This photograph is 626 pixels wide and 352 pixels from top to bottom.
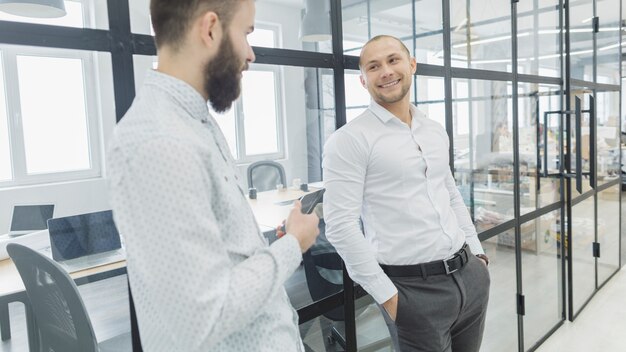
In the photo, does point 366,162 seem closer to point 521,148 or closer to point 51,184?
point 51,184

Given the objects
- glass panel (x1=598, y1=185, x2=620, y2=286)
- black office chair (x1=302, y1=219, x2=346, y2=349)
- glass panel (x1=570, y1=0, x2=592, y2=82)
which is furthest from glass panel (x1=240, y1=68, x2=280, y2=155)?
glass panel (x1=598, y1=185, x2=620, y2=286)

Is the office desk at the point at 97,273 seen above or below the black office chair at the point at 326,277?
above

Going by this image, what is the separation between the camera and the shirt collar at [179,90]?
775 mm

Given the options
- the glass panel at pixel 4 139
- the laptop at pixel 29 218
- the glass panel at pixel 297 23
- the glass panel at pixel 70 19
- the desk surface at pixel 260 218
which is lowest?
the desk surface at pixel 260 218

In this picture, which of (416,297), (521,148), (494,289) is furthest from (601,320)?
(416,297)

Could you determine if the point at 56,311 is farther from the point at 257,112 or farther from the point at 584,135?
the point at 584,135

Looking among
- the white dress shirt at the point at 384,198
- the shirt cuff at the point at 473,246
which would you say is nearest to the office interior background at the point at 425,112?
the white dress shirt at the point at 384,198

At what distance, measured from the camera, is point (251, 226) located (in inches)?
33.0

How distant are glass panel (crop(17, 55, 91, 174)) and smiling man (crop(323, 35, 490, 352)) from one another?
731 mm

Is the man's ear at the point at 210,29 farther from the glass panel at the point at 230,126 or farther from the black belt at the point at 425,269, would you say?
the black belt at the point at 425,269

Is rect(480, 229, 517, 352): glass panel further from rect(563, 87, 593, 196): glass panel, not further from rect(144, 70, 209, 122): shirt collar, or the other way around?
rect(144, 70, 209, 122): shirt collar

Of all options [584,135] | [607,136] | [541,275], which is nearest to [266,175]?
[541,275]

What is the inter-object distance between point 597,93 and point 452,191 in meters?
2.67

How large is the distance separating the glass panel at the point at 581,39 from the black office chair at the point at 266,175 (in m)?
2.56
